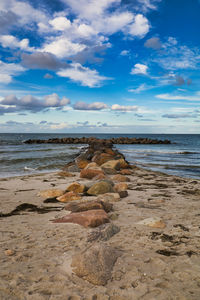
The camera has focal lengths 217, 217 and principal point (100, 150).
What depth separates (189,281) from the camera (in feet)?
8.84

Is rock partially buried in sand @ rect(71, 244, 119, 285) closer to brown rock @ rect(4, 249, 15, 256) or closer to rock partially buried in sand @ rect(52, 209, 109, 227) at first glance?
brown rock @ rect(4, 249, 15, 256)

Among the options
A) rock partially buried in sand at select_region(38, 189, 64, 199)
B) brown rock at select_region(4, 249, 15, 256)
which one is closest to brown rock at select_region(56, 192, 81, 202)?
rock partially buried in sand at select_region(38, 189, 64, 199)

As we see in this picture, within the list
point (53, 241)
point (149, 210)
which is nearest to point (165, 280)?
point (53, 241)

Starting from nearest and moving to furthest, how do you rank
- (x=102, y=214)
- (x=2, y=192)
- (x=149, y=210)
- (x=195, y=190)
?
(x=102, y=214)
(x=149, y=210)
(x=2, y=192)
(x=195, y=190)

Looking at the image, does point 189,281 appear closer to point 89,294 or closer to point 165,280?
point 165,280

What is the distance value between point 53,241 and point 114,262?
1221 mm

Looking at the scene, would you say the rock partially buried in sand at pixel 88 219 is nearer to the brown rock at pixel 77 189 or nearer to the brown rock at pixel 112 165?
the brown rock at pixel 77 189

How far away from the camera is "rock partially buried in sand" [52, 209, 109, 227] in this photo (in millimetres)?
4355

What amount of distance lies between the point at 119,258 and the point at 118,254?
0.31ft

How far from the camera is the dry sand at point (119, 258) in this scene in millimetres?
2482

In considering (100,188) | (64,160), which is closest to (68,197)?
(100,188)

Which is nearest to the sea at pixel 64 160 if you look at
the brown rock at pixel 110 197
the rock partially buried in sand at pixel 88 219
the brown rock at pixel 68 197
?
the brown rock at pixel 68 197

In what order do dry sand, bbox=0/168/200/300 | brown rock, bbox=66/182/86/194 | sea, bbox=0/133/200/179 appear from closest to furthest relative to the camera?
dry sand, bbox=0/168/200/300 → brown rock, bbox=66/182/86/194 → sea, bbox=0/133/200/179

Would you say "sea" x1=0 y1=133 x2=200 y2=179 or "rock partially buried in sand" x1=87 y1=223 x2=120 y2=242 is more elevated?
"rock partially buried in sand" x1=87 y1=223 x2=120 y2=242
